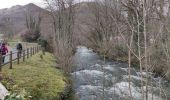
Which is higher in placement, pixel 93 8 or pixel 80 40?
pixel 93 8

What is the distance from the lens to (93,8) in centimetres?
5112

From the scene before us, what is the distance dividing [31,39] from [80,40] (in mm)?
17790

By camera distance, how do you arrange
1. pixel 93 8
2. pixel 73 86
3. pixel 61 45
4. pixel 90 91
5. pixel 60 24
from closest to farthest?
1. pixel 90 91
2. pixel 73 86
3. pixel 61 45
4. pixel 60 24
5. pixel 93 8

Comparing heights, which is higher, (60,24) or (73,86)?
(60,24)

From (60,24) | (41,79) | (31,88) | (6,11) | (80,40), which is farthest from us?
(6,11)

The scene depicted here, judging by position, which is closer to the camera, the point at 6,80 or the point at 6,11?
the point at 6,80

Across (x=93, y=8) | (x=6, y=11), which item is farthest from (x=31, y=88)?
(x=6, y=11)

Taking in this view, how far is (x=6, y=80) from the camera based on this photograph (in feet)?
44.8

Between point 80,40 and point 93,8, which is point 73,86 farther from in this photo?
point 80,40

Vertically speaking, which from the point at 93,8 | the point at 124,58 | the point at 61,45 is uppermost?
the point at 93,8

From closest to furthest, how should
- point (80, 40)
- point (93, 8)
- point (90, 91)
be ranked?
point (90, 91) → point (93, 8) → point (80, 40)

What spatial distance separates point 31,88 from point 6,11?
6670 inches

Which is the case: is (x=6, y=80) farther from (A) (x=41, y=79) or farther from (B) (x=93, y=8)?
(B) (x=93, y=8)

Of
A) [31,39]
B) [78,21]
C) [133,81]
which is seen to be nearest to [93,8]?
[78,21]
